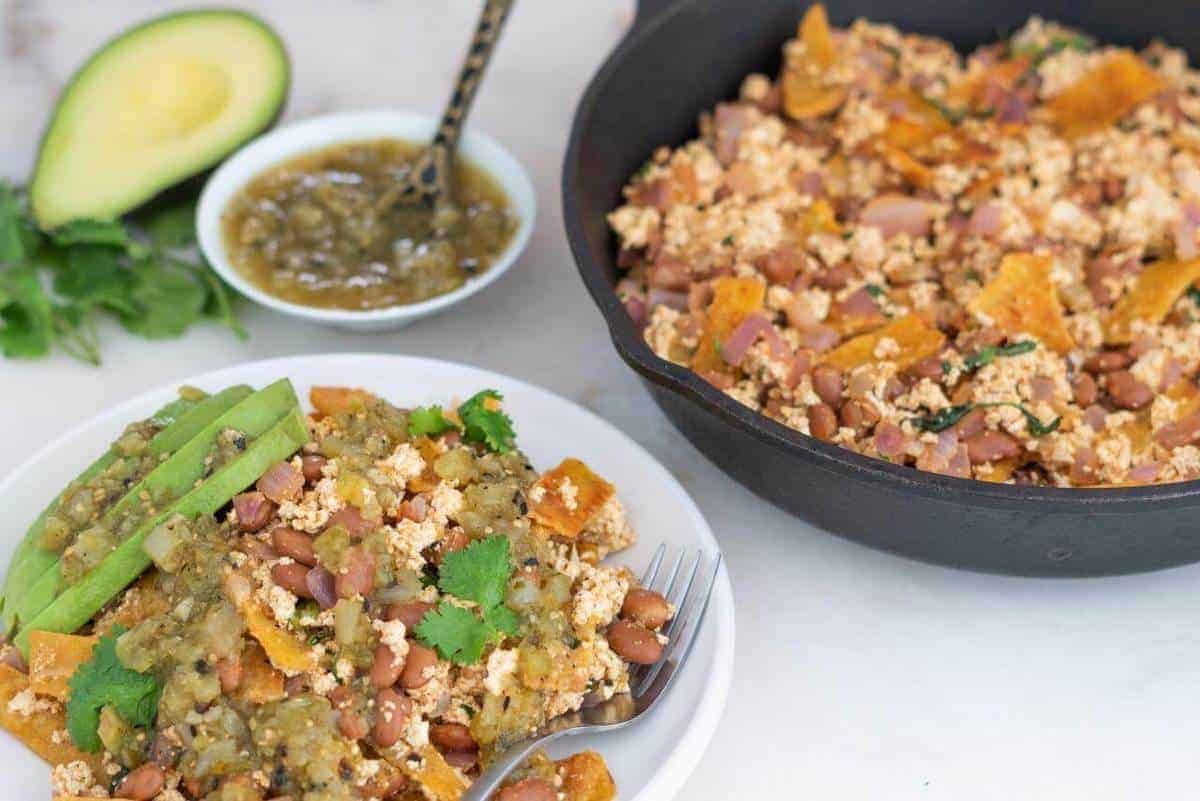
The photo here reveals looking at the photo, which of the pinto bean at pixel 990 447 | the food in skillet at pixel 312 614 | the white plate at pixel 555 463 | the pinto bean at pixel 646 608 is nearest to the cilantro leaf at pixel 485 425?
the food in skillet at pixel 312 614

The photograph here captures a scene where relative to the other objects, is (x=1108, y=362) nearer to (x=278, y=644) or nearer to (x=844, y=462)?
(x=844, y=462)

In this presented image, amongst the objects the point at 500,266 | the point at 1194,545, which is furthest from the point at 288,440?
the point at 1194,545

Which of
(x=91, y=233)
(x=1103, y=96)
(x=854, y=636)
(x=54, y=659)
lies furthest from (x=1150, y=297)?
(x=91, y=233)

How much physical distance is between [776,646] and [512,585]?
47cm

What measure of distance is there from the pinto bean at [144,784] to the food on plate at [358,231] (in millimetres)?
905

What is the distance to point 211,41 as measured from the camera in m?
2.22

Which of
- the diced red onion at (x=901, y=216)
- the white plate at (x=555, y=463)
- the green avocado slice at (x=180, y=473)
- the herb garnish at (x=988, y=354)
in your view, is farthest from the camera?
the diced red onion at (x=901, y=216)

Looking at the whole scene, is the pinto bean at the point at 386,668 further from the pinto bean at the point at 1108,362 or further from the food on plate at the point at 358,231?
the pinto bean at the point at 1108,362

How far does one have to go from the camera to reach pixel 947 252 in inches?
75.6

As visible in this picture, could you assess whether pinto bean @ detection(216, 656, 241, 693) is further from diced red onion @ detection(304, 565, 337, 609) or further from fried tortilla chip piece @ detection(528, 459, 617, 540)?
fried tortilla chip piece @ detection(528, 459, 617, 540)

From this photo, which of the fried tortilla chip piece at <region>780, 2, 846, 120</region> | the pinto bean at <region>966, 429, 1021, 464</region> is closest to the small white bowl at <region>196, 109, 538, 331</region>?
the fried tortilla chip piece at <region>780, 2, 846, 120</region>

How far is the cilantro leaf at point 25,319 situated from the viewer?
6.77 feet

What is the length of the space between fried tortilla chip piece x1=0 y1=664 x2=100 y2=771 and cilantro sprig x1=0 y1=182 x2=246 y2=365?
81 centimetres

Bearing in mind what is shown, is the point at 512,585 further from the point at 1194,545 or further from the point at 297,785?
the point at 1194,545
